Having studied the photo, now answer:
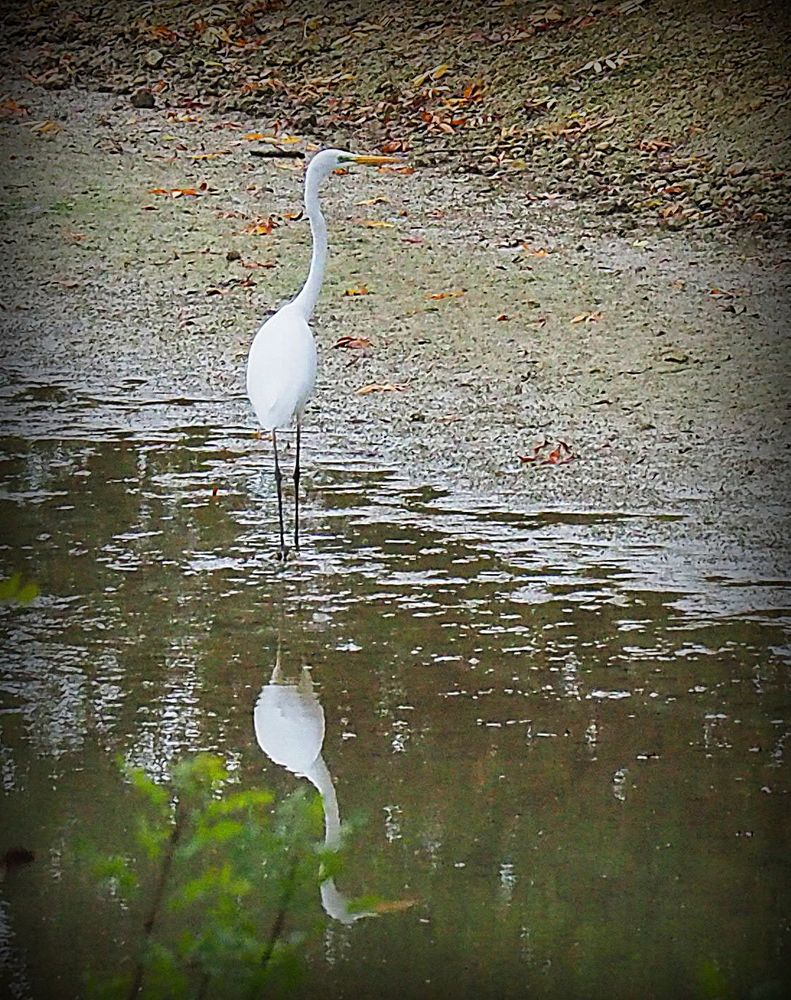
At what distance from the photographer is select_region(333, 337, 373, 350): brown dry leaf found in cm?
564

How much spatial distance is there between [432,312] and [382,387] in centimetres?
72

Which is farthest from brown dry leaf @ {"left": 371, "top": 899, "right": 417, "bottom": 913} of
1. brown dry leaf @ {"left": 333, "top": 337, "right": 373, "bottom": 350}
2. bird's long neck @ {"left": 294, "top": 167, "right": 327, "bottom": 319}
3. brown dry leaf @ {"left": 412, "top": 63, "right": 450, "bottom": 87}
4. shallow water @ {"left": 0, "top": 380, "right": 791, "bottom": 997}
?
brown dry leaf @ {"left": 412, "top": 63, "right": 450, "bottom": 87}

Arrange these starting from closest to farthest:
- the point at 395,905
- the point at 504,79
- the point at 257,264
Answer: the point at 395,905
the point at 257,264
the point at 504,79

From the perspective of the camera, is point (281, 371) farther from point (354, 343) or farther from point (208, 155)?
point (208, 155)

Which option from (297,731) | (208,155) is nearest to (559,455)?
(297,731)

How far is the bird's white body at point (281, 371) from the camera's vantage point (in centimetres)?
419

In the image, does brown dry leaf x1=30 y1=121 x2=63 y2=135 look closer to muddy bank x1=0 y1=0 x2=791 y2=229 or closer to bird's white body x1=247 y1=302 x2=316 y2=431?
muddy bank x1=0 y1=0 x2=791 y2=229

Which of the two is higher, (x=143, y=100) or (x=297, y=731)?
(x=143, y=100)

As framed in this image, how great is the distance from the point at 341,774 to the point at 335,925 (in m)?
0.55

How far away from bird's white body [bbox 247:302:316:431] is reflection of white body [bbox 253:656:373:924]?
0.93 metres

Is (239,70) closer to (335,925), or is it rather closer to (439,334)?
(439,334)

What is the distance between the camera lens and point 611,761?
116 inches

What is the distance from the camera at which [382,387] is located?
208 inches

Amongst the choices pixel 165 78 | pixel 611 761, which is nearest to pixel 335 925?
pixel 611 761
